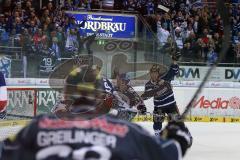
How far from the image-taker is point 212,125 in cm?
1210

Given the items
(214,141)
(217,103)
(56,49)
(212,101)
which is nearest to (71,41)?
(56,49)

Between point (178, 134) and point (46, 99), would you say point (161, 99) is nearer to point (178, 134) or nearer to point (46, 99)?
point (46, 99)

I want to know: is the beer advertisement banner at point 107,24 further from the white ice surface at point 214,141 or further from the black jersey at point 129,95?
the black jersey at point 129,95

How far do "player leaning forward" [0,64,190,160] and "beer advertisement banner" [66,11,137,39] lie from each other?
11.7 m

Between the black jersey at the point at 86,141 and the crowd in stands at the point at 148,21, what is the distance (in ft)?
31.4

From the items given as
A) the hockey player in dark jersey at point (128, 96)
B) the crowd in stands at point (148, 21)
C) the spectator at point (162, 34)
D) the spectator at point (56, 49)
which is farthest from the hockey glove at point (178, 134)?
the spectator at point (162, 34)

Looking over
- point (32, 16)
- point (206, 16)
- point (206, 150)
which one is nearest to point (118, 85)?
point (206, 150)

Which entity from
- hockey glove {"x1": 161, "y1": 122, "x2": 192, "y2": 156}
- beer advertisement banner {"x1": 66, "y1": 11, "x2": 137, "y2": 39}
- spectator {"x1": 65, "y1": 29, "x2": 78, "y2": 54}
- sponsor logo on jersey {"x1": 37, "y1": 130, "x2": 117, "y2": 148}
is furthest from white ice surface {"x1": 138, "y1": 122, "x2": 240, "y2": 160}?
sponsor logo on jersey {"x1": 37, "y1": 130, "x2": 117, "y2": 148}

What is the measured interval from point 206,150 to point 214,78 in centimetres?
447

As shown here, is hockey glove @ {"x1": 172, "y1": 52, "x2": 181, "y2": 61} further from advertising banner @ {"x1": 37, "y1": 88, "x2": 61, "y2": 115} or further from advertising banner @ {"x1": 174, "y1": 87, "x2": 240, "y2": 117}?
advertising banner @ {"x1": 37, "y1": 88, "x2": 61, "y2": 115}

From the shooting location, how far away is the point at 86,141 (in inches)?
84.2

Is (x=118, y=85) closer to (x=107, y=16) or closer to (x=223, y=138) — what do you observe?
(x=223, y=138)

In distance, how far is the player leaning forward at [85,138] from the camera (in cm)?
213

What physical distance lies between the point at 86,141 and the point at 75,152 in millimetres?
53
